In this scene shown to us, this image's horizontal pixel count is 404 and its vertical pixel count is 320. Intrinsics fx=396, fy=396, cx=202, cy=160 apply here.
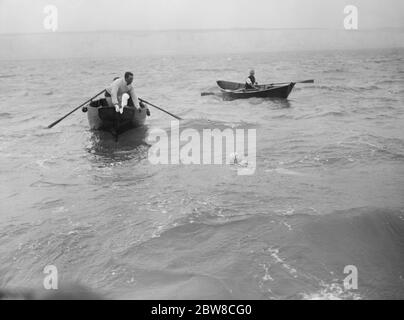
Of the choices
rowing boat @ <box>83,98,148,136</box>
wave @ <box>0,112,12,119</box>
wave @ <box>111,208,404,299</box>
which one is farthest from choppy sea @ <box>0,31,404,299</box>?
wave @ <box>0,112,12,119</box>

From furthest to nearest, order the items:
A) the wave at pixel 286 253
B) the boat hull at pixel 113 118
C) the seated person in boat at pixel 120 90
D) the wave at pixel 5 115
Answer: the wave at pixel 5 115 < the boat hull at pixel 113 118 < the seated person in boat at pixel 120 90 < the wave at pixel 286 253

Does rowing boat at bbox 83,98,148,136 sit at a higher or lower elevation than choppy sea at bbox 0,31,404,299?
higher

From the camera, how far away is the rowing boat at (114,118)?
13.7 m

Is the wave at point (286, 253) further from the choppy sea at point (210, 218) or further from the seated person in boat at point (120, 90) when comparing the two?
the seated person in boat at point (120, 90)

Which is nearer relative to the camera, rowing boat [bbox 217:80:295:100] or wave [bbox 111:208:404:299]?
wave [bbox 111:208:404:299]

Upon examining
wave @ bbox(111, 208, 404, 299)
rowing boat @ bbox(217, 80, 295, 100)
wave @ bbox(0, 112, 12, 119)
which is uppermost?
rowing boat @ bbox(217, 80, 295, 100)

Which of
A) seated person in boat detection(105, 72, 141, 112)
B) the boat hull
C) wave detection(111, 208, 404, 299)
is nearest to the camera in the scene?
wave detection(111, 208, 404, 299)

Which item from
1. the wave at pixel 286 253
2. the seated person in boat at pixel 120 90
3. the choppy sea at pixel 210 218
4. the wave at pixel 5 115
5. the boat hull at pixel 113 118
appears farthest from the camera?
the wave at pixel 5 115

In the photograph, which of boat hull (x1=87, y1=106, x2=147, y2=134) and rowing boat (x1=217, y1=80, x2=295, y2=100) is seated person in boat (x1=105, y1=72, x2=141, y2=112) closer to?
boat hull (x1=87, y1=106, x2=147, y2=134)

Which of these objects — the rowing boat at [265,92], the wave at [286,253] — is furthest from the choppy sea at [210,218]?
the rowing boat at [265,92]

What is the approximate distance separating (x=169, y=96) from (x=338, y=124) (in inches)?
670

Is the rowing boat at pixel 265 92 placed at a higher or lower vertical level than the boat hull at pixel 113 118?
higher

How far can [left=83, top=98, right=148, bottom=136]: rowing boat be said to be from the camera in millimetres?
13742
